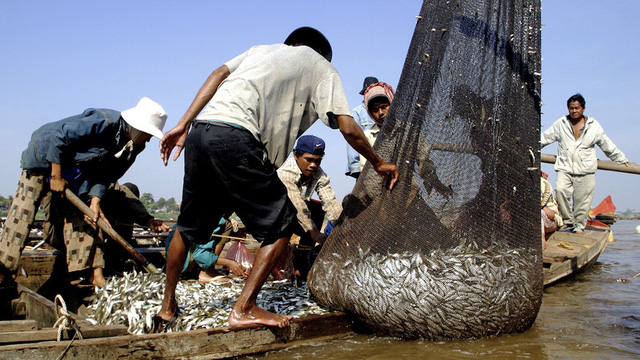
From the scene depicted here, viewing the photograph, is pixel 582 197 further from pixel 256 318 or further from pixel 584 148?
pixel 256 318

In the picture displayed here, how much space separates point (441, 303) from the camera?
119 inches

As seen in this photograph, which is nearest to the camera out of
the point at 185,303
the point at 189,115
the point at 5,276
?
the point at 189,115

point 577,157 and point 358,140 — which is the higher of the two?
point 577,157

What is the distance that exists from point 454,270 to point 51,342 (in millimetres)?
2335

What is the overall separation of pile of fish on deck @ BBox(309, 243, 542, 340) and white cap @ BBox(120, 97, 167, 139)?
2.37 meters

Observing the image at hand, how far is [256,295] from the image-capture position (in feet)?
10.0

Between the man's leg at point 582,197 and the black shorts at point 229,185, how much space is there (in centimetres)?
743

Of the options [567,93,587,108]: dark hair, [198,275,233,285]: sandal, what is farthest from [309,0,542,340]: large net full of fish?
[567,93,587,108]: dark hair

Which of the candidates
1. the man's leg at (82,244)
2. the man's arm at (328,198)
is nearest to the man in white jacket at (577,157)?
the man's arm at (328,198)

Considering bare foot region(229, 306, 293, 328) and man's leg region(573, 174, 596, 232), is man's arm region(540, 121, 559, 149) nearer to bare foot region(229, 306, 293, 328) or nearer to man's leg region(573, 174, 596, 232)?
man's leg region(573, 174, 596, 232)

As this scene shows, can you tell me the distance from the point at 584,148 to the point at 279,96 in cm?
743

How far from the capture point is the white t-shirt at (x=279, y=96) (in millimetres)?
2938

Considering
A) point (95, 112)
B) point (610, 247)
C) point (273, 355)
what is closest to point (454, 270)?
point (273, 355)

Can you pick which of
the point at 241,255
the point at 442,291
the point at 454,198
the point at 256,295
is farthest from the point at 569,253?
the point at 256,295
